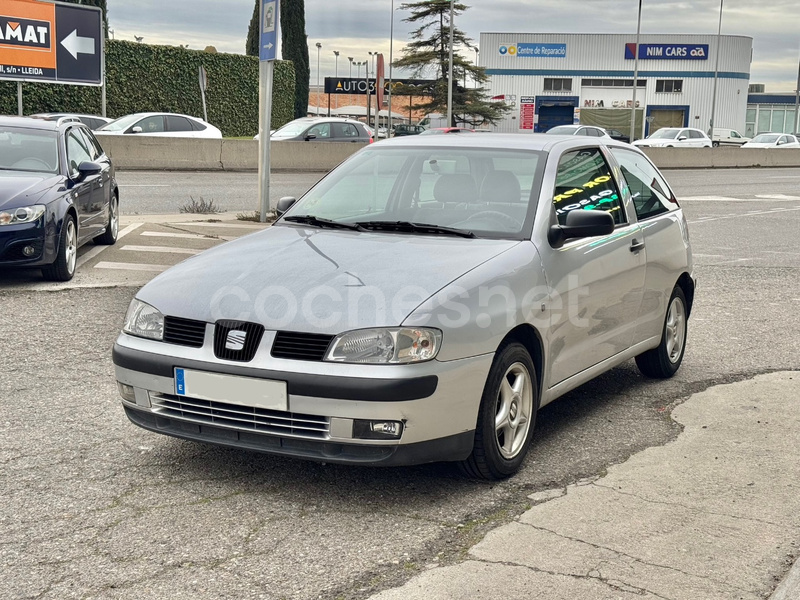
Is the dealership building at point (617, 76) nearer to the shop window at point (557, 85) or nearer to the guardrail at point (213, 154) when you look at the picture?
the shop window at point (557, 85)

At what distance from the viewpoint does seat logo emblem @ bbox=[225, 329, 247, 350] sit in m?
4.12

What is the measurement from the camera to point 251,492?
14.2ft

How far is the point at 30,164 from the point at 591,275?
676cm

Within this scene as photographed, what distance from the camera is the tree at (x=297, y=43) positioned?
5809cm

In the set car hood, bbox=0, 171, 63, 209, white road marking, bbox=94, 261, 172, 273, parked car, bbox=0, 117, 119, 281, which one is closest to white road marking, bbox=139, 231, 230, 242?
parked car, bbox=0, 117, 119, 281

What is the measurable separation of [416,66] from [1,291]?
58.1 m

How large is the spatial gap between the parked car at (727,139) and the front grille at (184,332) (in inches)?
2151

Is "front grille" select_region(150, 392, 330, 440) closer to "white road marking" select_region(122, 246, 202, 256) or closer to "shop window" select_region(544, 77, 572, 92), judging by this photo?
"white road marking" select_region(122, 246, 202, 256)

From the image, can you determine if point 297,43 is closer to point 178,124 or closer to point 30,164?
point 178,124

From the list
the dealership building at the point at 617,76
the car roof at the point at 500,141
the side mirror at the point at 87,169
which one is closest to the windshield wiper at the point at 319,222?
the car roof at the point at 500,141

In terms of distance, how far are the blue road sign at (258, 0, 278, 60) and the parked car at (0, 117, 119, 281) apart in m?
3.44

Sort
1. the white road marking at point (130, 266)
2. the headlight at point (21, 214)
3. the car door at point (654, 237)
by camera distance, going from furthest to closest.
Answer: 1. the white road marking at point (130, 266)
2. the headlight at point (21, 214)
3. the car door at point (654, 237)

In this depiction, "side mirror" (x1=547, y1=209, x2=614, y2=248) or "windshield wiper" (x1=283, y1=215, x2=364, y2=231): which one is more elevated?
"side mirror" (x1=547, y1=209, x2=614, y2=248)

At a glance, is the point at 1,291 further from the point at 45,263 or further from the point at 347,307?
the point at 347,307
